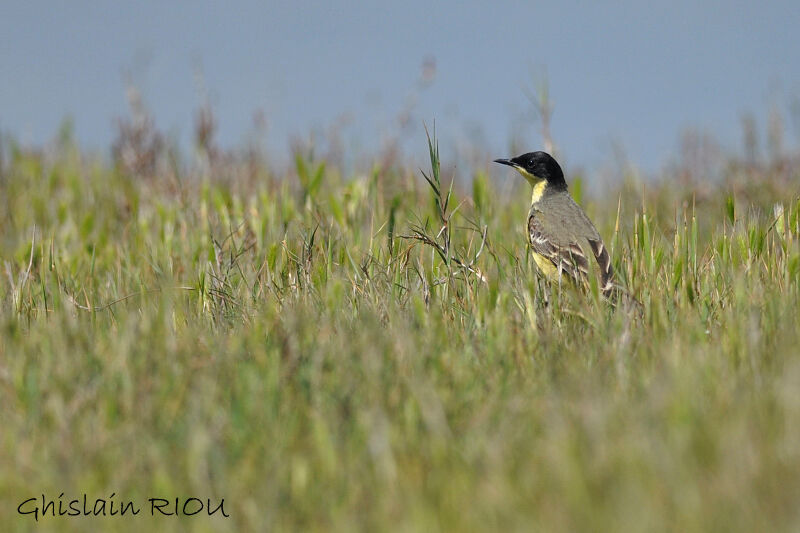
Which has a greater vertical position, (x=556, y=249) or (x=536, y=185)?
(x=536, y=185)

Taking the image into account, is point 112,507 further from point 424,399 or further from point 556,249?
Answer: point 556,249

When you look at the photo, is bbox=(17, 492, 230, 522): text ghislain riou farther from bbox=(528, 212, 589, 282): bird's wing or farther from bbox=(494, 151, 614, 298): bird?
bbox=(528, 212, 589, 282): bird's wing

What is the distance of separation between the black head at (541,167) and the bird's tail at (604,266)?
144 centimetres

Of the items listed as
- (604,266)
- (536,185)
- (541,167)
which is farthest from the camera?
(536,185)

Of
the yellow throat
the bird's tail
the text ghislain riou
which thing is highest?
the yellow throat

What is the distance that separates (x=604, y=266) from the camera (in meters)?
6.75

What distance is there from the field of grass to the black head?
2246mm

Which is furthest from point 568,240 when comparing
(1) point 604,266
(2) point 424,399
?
(2) point 424,399

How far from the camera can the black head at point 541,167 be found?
27.5 feet

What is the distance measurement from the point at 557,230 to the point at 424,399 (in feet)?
12.7

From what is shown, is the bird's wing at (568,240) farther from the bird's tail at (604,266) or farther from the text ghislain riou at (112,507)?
the text ghislain riou at (112,507)

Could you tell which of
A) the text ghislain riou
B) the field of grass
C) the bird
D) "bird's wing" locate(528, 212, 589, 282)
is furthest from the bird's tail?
the text ghislain riou

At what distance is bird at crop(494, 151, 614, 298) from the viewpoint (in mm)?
6742

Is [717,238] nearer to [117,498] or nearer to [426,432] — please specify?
[426,432]
